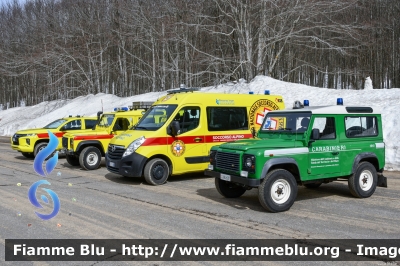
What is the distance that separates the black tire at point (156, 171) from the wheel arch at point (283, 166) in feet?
13.1

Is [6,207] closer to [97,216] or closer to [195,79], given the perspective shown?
[97,216]

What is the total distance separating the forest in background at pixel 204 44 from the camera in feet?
86.1

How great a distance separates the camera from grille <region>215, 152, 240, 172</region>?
7.33 metres

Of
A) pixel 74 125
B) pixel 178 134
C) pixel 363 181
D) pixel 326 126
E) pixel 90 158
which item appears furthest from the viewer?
pixel 74 125

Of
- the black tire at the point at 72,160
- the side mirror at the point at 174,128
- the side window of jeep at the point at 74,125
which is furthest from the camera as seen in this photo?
the side window of jeep at the point at 74,125

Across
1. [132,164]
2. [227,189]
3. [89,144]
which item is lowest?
[227,189]

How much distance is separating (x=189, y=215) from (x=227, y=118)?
16.8ft

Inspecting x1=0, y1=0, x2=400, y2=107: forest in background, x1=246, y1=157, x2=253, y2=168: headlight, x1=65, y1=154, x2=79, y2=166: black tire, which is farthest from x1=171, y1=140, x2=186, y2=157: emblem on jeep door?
x1=0, y1=0, x2=400, y2=107: forest in background

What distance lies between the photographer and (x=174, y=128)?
10.4 meters

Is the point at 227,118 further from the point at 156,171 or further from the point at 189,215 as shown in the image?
the point at 189,215

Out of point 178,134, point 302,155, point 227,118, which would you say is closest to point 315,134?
point 302,155

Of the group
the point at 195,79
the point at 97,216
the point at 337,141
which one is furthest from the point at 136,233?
the point at 195,79

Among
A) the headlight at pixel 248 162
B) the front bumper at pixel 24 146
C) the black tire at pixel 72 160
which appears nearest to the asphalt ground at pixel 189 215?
the headlight at pixel 248 162

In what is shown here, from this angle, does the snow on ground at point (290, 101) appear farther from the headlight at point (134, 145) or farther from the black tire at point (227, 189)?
the headlight at point (134, 145)
